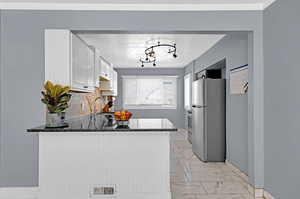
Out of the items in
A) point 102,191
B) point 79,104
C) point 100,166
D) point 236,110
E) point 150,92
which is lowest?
point 102,191

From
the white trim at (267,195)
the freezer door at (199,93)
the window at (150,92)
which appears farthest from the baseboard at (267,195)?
the window at (150,92)

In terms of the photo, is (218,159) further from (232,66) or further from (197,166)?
(232,66)

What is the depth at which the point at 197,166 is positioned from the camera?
14.8ft

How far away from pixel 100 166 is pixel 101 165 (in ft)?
0.05

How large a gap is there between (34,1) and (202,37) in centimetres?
300

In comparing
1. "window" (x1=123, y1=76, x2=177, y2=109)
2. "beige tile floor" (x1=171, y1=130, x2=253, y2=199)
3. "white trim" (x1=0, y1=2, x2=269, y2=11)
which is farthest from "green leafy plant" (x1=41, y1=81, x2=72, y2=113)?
"window" (x1=123, y1=76, x2=177, y2=109)

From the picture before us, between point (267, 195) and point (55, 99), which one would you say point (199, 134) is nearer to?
point (267, 195)

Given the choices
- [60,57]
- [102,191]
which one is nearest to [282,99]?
[102,191]

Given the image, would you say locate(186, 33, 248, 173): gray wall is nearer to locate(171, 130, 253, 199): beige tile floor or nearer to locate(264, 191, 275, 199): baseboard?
locate(171, 130, 253, 199): beige tile floor

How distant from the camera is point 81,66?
11.6 feet

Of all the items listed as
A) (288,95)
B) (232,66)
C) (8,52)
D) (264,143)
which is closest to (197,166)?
(264,143)

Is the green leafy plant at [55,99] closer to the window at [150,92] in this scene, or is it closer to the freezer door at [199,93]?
the freezer door at [199,93]

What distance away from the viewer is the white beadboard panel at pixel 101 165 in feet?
8.55

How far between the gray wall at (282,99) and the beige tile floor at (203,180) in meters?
Result: 0.53
